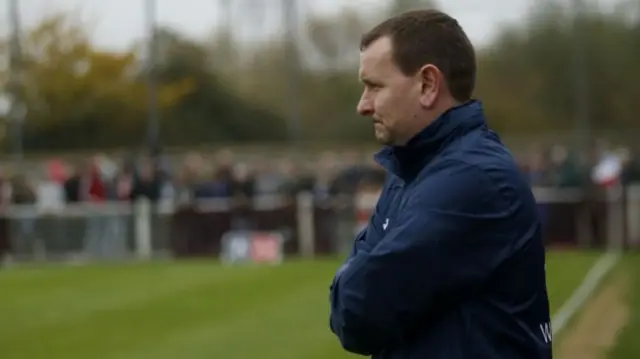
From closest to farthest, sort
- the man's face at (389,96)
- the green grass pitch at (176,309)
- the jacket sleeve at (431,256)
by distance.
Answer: the jacket sleeve at (431,256), the man's face at (389,96), the green grass pitch at (176,309)

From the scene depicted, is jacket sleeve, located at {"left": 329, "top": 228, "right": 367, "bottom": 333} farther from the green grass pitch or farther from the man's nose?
the green grass pitch

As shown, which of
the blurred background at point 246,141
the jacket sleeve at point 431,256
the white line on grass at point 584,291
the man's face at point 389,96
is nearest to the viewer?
the jacket sleeve at point 431,256

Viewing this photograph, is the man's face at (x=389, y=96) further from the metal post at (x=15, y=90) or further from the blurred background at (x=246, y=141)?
the metal post at (x=15, y=90)

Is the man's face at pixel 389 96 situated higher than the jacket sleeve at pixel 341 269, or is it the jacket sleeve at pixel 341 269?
the man's face at pixel 389 96

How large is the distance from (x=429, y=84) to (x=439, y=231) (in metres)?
0.34

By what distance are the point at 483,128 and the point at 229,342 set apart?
31.3 feet

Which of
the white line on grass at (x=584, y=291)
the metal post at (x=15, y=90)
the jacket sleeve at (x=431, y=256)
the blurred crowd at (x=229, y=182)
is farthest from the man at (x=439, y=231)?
the metal post at (x=15, y=90)

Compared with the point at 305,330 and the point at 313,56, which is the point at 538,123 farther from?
the point at 305,330

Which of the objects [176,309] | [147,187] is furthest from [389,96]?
[147,187]

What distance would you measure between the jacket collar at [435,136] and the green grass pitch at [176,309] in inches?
319

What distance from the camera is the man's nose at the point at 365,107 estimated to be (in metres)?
3.11

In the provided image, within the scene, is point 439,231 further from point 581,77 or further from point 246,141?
point 246,141

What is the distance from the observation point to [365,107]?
312 cm

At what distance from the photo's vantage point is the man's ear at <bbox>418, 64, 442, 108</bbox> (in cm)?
303
